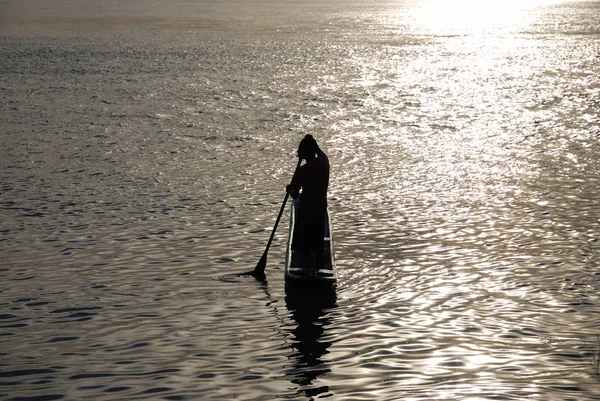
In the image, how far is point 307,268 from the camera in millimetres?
14109

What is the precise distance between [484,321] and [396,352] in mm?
1736

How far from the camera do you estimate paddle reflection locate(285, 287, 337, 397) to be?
10.9 metres

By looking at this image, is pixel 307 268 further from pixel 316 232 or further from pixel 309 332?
pixel 309 332

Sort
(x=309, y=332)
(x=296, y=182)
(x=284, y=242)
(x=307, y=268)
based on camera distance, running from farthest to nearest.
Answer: (x=284, y=242), (x=307, y=268), (x=296, y=182), (x=309, y=332)

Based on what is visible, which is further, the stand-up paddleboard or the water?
the stand-up paddleboard

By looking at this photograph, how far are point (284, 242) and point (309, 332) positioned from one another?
15.4 ft

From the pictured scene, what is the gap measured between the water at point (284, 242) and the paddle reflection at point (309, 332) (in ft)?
0.13

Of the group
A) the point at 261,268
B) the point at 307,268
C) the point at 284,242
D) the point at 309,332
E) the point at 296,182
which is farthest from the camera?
the point at 284,242

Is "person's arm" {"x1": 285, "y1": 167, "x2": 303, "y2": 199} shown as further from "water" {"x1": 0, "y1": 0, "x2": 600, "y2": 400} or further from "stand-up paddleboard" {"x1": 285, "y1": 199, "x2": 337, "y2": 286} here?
"water" {"x1": 0, "y1": 0, "x2": 600, "y2": 400}

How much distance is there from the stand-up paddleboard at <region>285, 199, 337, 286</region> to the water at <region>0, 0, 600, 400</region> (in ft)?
0.94

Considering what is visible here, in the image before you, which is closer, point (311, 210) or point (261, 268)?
point (311, 210)

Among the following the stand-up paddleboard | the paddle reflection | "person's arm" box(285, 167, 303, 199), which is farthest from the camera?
"person's arm" box(285, 167, 303, 199)

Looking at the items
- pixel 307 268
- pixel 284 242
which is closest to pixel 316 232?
pixel 307 268

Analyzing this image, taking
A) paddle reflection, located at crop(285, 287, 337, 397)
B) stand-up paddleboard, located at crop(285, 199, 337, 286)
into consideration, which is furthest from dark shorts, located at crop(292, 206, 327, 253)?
paddle reflection, located at crop(285, 287, 337, 397)
